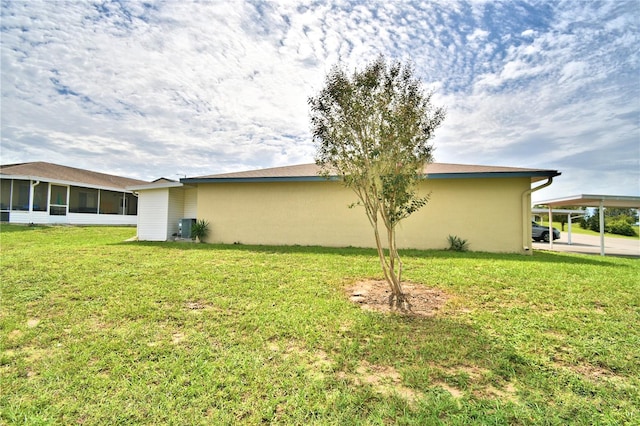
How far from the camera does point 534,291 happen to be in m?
5.08

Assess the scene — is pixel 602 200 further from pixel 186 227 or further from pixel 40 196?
pixel 40 196

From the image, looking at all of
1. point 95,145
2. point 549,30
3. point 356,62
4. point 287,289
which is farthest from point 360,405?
point 95,145

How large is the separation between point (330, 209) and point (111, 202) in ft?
61.5

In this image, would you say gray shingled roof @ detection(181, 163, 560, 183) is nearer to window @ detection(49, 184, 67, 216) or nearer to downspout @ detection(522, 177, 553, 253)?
downspout @ detection(522, 177, 553, 253)

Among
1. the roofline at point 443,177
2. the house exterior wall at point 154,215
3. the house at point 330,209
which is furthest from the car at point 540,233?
the house exterior wall at point 154,215

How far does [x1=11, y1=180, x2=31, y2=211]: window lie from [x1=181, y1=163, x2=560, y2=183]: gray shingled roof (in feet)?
41.4

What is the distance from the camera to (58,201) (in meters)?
18.5

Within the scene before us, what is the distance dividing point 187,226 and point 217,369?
1114 cm

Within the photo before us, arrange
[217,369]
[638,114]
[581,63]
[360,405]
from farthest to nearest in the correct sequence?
[638,114] → [581,63] → [217,369] → [360,405]

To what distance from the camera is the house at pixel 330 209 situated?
999cm

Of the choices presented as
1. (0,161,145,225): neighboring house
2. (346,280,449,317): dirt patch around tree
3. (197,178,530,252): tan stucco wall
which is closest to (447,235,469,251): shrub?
(197,178,530,252): tan stucco wall

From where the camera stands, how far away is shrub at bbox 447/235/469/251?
1012 centimetres

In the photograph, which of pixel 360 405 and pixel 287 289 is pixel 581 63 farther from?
pixel 360 405

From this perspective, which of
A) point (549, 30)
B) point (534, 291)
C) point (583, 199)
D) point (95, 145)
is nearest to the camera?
point (534, 291)
